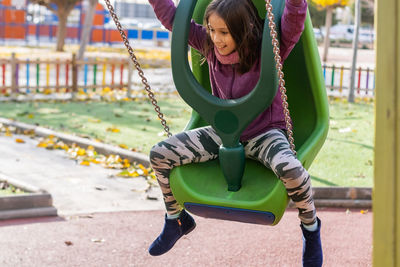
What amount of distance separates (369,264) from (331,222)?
38.5 inches

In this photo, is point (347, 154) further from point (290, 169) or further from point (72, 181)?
point (290, 169)

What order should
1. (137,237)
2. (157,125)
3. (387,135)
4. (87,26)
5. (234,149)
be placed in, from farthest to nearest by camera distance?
(87,26)
(157,125)
(137,237)
(234,149)
(387,135)

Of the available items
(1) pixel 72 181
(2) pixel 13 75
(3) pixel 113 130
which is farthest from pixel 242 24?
(2) pixel 13 75

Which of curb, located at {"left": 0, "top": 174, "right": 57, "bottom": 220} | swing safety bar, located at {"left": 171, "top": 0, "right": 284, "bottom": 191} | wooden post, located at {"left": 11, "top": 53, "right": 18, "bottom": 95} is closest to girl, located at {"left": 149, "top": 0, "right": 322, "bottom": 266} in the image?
swing safety bar, located at {"left": 171, "top": 0, "right": 284, "bottom": 191}

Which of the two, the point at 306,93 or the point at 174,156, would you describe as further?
the point at 306,93

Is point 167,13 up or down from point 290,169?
up

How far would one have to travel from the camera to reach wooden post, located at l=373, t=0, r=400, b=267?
7.36 feet

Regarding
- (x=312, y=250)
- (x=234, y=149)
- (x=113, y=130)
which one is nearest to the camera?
(x=234, y=149)

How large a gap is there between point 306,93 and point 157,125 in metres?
6.41

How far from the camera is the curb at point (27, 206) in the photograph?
17.4 ft

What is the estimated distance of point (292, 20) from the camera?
2971 millimetres

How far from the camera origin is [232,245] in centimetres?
473

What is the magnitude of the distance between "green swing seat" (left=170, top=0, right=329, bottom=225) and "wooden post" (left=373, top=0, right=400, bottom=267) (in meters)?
0.75

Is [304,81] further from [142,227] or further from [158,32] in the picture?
[158,32]
